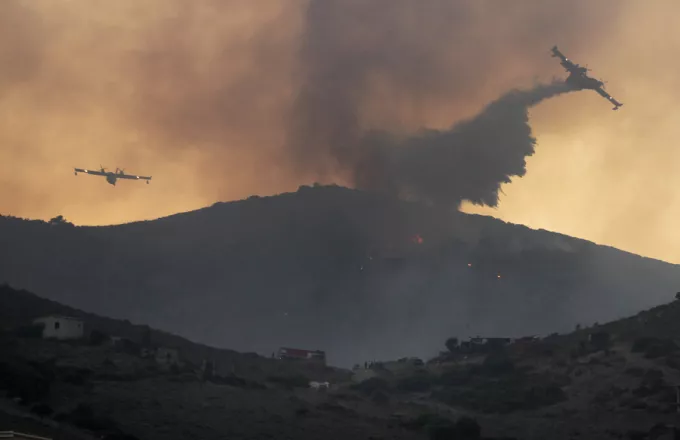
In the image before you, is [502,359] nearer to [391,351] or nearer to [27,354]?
[27,354]

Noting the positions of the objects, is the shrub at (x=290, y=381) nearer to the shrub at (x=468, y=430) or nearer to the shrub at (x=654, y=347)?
the shrub at (x=468, y=430)

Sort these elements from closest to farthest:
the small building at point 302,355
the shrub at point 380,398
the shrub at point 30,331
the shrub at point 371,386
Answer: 1. the shrub at point 380,398
2. the shrub at point 371,386
3. the shrub at point 30,331
4. the small building at point 302,355

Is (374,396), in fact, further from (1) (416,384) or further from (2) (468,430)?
(2) (468,430)

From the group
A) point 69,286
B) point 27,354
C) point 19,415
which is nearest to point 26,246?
point 69,286

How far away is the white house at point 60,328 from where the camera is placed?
3656 inches

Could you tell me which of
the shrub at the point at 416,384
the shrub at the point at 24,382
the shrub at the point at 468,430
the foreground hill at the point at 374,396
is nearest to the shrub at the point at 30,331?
the foreground hill at the point at 374,396

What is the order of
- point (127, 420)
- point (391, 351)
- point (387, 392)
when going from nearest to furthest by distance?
point (127, 420), point (387, 392), point (391, 351)

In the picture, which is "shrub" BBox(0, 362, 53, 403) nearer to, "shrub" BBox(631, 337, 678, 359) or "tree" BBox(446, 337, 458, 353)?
"shrub" BBox(631, 337, 678, 359)

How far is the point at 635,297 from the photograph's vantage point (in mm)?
198375

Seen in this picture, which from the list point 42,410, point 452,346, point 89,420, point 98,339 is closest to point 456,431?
point 89,420

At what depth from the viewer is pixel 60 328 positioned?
308ft

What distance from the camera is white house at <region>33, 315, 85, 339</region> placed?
305ft

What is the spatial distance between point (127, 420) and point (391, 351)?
99907 mm

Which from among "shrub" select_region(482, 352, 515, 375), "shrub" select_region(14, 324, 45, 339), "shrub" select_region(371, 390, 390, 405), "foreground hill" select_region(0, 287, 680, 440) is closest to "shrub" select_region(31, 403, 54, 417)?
"foreground hill" select_region(0, 287, 680, 440)
